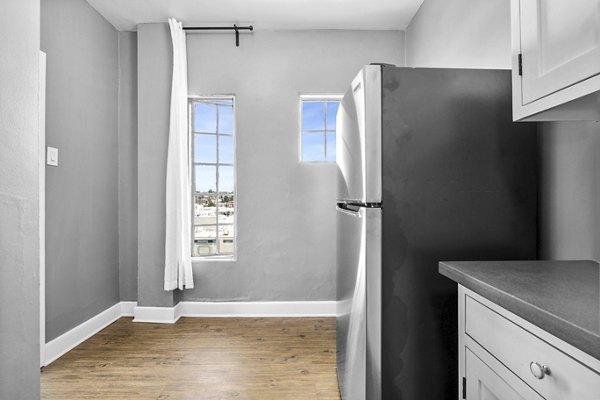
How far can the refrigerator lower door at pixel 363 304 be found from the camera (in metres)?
1.37

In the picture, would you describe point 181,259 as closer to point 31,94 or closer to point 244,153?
point 244,153

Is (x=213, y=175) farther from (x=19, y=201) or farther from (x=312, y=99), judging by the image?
(x=19, y=201)

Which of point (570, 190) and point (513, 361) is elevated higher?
point (570, 190)

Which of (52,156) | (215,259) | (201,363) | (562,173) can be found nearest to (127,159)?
(52,156)

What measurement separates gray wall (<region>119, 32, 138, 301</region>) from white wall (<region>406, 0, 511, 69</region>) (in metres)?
2.48

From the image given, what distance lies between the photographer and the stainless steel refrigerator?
1.37 meters

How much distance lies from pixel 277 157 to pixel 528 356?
2.76 m

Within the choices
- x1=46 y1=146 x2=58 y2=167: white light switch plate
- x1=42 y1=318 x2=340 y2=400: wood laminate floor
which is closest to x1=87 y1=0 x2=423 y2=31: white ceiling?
x1=46 y1=146 x2=58 y2=167: white light switch plate

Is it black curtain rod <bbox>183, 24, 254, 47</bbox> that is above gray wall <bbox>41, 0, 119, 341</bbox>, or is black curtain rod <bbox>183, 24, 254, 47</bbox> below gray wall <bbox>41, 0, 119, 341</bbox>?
above

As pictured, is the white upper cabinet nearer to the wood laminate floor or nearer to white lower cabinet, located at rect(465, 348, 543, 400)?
white lower cabinet, located at rect(465, 348, 543, 400)

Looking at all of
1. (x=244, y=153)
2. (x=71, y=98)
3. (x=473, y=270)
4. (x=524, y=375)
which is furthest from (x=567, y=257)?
(x=71, y=98)

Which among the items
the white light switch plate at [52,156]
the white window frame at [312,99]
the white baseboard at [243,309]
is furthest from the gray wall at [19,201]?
the white window frame at [312,99]

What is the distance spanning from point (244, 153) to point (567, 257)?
255cm

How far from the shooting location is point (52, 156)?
2.45 m
